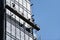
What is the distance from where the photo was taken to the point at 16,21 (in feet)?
325

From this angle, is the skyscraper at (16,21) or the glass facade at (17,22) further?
the glass facade at (17,22)

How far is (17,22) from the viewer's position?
99.4 metres

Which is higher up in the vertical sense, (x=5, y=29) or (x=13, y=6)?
(x=13, y=6)

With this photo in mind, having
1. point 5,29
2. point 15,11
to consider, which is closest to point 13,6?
point 15,11

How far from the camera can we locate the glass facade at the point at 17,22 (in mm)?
95500

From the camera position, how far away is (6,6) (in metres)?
96.8

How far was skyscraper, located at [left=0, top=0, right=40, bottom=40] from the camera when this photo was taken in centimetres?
9450

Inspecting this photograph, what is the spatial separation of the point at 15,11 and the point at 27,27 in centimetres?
722

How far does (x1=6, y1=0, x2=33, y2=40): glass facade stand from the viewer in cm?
9550

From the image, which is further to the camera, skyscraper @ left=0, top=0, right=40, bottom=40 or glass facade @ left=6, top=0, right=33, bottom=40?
glass facade @ left=6, top=0, right=33, bottom=40

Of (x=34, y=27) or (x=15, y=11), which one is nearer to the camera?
(x=15, y=11)

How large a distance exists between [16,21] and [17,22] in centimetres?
50

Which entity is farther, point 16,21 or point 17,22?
point 17,22

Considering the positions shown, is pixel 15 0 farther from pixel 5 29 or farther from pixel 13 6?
pixel 5 29
